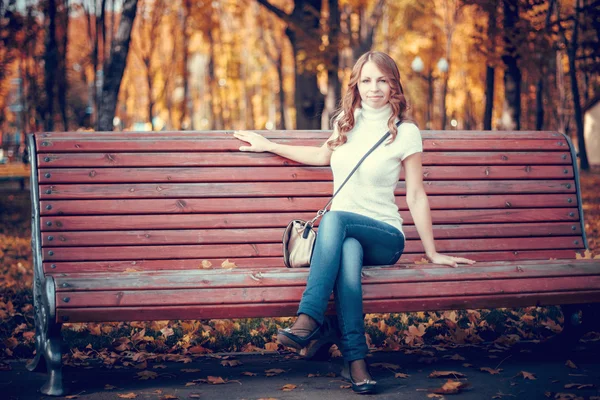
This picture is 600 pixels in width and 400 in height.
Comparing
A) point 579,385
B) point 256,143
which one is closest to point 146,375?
point 256,143

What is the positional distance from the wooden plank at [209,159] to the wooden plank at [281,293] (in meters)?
1.05

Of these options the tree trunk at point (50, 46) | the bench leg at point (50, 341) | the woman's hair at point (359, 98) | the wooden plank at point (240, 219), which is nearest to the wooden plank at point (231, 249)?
the wooden plank at point (240, 219)

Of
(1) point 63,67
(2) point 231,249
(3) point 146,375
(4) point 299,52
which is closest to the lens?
(3) point 146,375

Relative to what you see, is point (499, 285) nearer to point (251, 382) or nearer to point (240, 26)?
point (251, 382)

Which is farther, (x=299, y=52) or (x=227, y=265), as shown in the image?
(x=299, y=52)

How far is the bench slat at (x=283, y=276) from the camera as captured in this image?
4.17 metres

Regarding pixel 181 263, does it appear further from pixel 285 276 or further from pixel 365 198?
pixel 365 198

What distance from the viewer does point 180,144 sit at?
5.08m

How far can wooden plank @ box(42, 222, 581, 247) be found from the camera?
4867 millimetres

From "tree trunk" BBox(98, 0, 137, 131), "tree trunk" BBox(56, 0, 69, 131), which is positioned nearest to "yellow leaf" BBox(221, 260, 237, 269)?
"tree trunk" BBox(98, 0, 137, 131)

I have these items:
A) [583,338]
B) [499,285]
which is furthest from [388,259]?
[583,338]

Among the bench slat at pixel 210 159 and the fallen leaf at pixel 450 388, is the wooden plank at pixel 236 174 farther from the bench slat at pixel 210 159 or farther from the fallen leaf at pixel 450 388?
the fallen leaf at pixel 450 388

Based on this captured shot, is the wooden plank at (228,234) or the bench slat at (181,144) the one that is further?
the bench slat at (181,144)

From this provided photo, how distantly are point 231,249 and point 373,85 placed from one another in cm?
124
